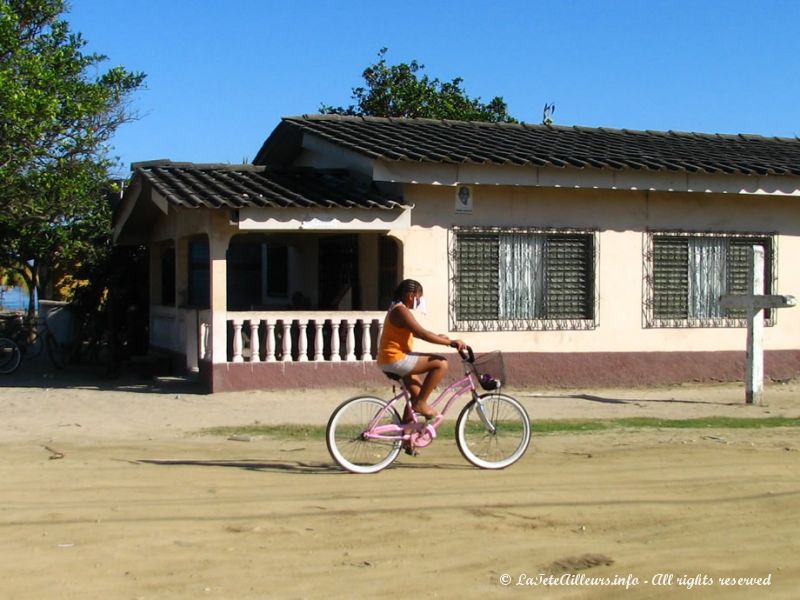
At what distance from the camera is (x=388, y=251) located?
1507 cm

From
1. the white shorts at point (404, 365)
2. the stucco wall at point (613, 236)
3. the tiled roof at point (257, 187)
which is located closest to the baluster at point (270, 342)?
the tiled roof at point (257, 187)

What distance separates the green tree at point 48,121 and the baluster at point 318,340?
17.7 ft

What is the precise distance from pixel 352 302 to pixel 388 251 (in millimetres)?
1245

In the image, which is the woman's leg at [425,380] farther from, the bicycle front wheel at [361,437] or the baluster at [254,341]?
the baluster at [254,341]

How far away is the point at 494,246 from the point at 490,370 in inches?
256

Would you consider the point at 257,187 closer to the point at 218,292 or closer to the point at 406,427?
the point at 218,292

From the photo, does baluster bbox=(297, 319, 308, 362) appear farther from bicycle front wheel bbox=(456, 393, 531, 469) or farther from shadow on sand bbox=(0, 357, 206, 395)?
bicycle front wheel bbox=(456, 393, 531, 469)

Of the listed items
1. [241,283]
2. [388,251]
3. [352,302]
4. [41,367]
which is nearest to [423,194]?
[388,251]

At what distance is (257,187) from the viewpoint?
13859 millimetres

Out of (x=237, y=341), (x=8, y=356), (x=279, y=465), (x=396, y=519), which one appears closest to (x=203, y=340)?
(x=237, y=341)

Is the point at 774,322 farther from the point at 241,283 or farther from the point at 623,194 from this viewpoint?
the point at 241,283

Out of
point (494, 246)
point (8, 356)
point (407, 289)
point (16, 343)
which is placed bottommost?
point (8, 356)

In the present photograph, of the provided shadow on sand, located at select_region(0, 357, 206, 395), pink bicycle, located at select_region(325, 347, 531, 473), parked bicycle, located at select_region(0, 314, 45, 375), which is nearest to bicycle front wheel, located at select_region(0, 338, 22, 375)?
parked bicycle, located at select_region(0, 314, 45, 375)

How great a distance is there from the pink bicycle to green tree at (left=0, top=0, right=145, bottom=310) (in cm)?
928
